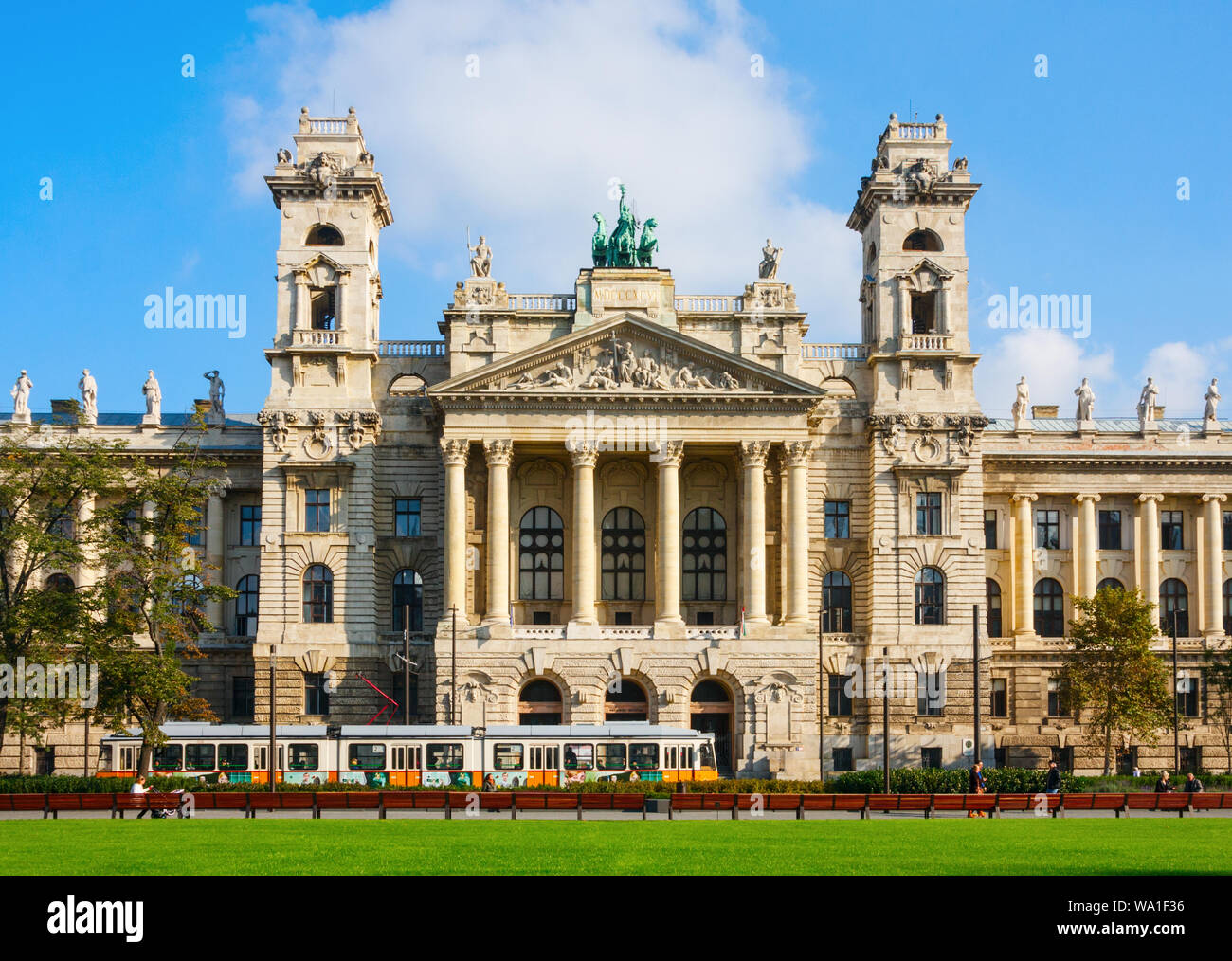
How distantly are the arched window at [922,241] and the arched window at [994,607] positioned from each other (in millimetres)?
19367

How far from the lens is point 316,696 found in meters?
76.9

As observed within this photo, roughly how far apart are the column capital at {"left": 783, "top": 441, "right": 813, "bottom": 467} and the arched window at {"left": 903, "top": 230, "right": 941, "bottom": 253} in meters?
13.8

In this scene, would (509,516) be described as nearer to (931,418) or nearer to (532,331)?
(532,331)

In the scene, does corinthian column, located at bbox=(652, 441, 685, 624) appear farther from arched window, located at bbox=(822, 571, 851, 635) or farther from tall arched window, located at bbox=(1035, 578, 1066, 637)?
tall arched window, located at bbox=(1035, 578, 1066, 637)

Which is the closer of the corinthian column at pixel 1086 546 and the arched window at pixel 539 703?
the arched window at pixel 539 703

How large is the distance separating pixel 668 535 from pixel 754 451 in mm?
6138

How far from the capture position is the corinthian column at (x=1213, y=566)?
84.9 metres

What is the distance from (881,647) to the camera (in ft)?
255

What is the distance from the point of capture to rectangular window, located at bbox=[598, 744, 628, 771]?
62531mm

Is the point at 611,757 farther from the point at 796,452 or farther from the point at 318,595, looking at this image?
the point at 318,595

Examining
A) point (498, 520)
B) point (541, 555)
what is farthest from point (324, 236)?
point (541, 555)

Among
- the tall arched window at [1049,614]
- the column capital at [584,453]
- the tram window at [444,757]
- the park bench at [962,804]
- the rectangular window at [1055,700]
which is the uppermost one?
the column capital at [584,453]

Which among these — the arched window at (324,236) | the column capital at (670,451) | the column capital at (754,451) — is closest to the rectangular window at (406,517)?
the column capital at (670,451)

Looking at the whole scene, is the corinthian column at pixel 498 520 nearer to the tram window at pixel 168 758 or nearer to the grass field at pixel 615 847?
the tram window at pixel 168 758
